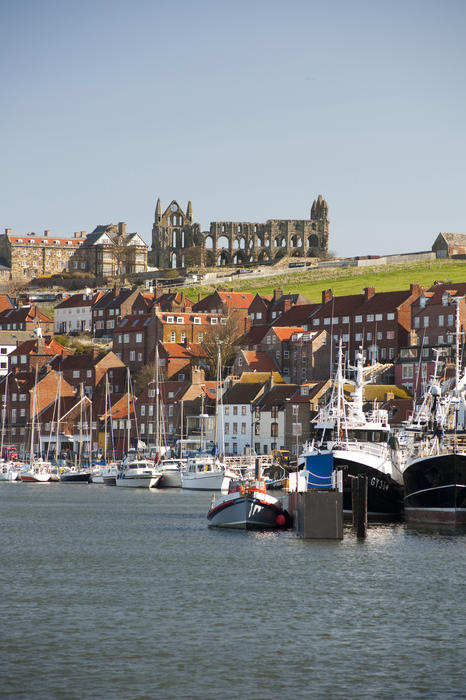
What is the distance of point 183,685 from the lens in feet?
88.5

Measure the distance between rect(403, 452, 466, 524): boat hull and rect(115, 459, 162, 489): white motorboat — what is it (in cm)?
4471

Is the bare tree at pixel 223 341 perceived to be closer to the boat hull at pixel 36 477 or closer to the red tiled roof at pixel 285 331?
the red tiled roof at pixel 285 331

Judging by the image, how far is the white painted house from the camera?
171375 mm

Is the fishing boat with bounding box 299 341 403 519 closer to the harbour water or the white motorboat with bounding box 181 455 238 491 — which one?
the harbour water

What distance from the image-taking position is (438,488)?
5553 centimetres

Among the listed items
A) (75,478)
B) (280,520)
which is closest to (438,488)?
(280,520)

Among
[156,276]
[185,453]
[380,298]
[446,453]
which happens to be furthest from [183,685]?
[156,276]

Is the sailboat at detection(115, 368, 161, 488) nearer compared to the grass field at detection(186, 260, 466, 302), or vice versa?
the sailboat at detection(115, 368, 161, 488)

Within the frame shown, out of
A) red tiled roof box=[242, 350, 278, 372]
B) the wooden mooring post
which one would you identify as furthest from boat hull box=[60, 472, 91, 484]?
the wooden mooring post

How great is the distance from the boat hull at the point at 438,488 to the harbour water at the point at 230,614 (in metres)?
1.24

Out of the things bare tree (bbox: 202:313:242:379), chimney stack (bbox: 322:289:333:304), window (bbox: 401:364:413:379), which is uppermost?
chimney stack (bbox: 322:289:333:304)

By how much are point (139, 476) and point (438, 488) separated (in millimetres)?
47944

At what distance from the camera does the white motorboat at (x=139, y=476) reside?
100 meters

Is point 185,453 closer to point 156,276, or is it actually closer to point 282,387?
point 282,387
